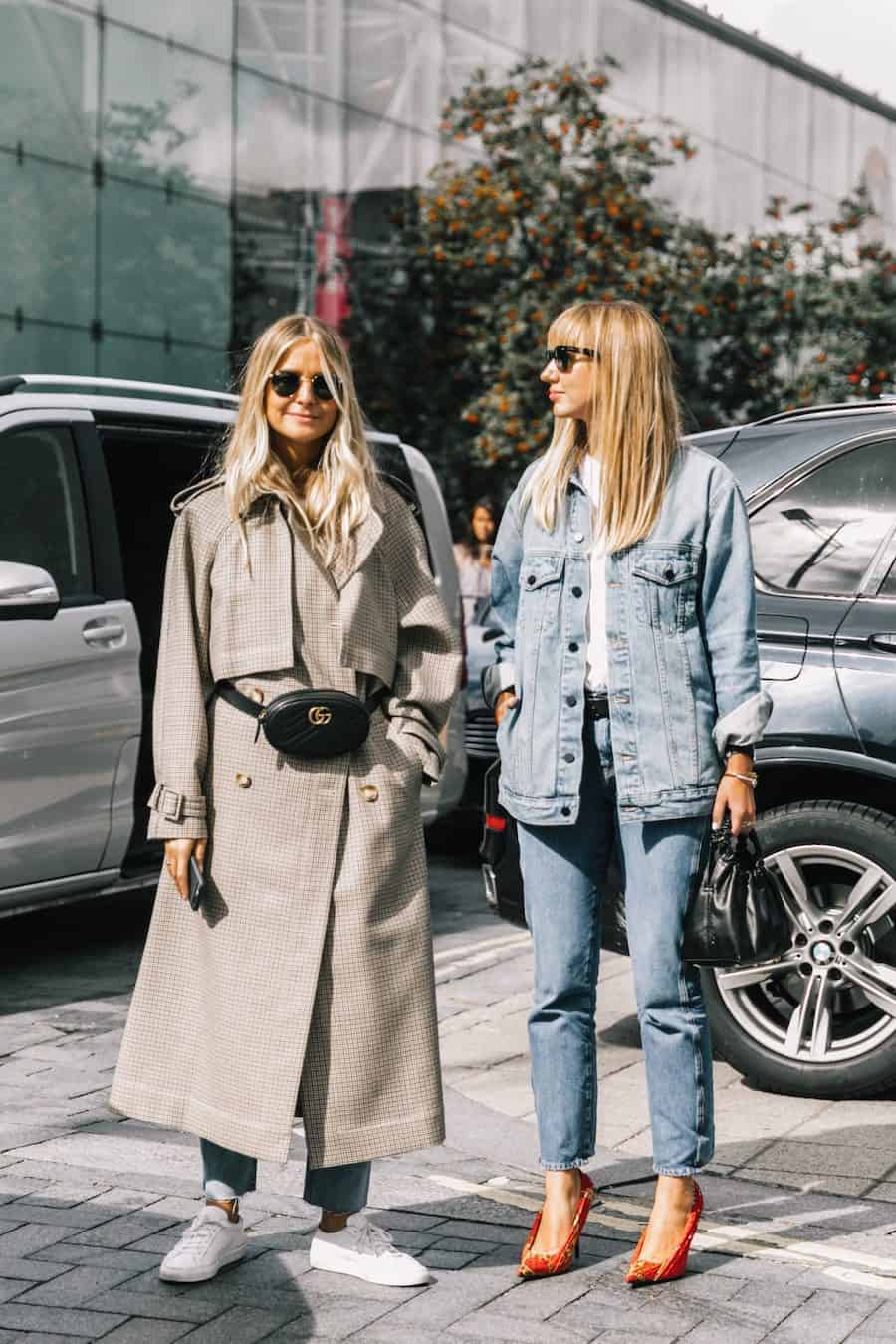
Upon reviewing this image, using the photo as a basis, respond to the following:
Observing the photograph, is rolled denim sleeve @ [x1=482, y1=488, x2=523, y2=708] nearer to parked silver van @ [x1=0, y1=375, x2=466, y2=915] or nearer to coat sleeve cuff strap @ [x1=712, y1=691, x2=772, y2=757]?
coat sleeve cuff strap @ [x1=712, y1=691, x2=772, y2=757]

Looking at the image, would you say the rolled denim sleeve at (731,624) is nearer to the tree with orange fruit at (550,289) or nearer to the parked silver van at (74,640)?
the parked silver van at (74,640)

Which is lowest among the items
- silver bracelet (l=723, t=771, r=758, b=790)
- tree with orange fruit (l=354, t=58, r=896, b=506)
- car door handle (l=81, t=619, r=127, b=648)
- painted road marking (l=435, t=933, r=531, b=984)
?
painted road marking (l=435, t=933, r=531, b=984)

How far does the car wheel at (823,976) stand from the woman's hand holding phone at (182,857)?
2.01 m

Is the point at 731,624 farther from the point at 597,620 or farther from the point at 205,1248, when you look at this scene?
the point at 205,1248

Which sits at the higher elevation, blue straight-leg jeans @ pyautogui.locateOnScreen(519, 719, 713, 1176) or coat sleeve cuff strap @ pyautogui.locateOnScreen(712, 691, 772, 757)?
coat sleeve cuff strap @ pyautogui.locateOnScreen(712, 691, 772, 757)

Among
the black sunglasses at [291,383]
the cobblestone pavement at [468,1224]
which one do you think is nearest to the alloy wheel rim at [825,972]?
the cobblestone pavement at [468,1224]

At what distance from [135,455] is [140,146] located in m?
12.0

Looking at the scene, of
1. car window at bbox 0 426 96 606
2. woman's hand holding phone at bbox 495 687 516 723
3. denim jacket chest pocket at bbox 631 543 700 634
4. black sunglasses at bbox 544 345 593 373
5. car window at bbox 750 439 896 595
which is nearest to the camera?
denim jacket chest pocket at bbox 631 543 700 634

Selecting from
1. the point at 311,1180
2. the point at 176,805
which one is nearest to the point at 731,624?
the point at 176,805

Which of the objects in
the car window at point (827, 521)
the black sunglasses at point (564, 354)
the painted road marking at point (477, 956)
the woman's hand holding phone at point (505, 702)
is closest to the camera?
the black sunglasses at point (564, 354)

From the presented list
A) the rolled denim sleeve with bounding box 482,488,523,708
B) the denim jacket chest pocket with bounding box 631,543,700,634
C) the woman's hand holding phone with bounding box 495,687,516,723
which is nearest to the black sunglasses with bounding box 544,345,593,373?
the rolled denim sleeve with bounding box 482,488,523,708

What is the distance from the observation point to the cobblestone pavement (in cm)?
359

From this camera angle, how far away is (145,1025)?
12.5 feet

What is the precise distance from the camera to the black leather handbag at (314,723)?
3.66 meters
